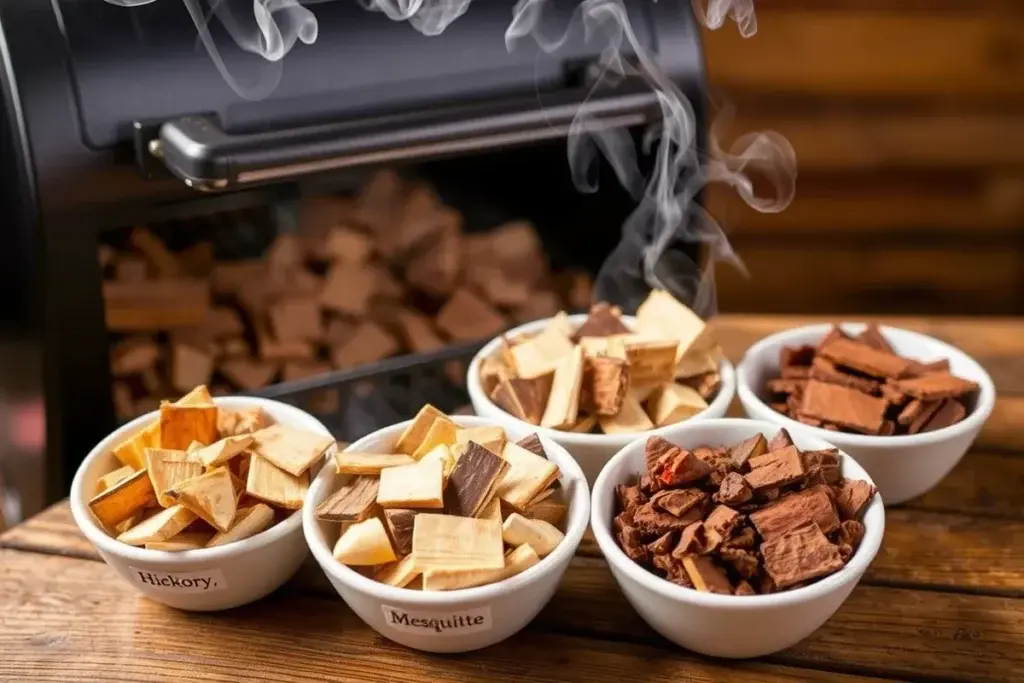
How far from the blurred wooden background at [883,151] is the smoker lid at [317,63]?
2.78ft

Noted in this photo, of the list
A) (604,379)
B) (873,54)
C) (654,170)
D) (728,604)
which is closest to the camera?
(728,604)

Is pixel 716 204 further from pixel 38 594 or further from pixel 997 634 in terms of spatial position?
pixel 38 594

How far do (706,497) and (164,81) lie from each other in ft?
1.99

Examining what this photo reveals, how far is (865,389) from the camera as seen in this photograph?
3.19 feet

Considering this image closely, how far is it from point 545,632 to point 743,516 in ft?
0.60

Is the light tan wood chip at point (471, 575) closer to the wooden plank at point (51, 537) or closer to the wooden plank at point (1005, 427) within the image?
the wooden plank at point (51, 537)

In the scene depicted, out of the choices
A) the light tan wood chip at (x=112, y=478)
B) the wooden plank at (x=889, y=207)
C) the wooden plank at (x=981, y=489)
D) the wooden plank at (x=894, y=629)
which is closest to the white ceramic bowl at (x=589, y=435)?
the wooden plank at (x=894, y=629)

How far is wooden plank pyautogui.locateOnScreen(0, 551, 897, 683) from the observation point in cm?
79

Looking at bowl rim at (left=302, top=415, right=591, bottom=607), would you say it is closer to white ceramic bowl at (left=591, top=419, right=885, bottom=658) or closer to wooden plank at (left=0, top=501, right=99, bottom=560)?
white ceramic bowl at (left=591, top=419, right=885, bottom=658)

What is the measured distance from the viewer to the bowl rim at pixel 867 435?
0.89 meters

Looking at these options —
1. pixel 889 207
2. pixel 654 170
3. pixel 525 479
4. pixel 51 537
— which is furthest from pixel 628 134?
pixel 889 207

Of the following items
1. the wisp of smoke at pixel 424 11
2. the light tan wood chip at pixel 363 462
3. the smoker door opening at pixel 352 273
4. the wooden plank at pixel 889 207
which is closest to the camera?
the light tan wood chip at pixel 363 462

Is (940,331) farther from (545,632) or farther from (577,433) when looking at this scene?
(545,632)

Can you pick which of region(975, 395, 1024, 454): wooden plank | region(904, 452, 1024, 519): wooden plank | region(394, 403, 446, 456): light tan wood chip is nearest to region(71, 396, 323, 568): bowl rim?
region(394, 403, 446, 456): light tan wood chip
